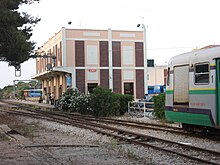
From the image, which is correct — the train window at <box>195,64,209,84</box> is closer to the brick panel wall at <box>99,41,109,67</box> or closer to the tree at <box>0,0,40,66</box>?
the tree at <box>0,0,40,66</box>

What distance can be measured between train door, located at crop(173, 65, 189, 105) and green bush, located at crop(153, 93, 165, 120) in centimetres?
748

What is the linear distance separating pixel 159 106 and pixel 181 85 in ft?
27.9

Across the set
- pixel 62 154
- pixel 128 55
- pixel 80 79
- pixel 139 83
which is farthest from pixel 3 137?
pixel 139 83

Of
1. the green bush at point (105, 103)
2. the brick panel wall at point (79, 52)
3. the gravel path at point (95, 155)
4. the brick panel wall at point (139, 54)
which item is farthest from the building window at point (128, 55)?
the gravel path at point (95, 155)

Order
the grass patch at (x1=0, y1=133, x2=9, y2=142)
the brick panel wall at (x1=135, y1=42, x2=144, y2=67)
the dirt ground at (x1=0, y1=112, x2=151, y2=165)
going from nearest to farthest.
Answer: the dirt ground at (x1=0, y1=112, x2=151, y2=165), the grass patch at (x1=0, y1=133, x2=9, y2=142), the brick panel wall at (x1=135, y1=42, x2=144, y2=67)

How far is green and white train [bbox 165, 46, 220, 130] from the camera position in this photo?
13.0 meters

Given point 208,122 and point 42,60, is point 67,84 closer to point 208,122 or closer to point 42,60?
point 42,60

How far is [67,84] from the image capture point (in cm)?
5181

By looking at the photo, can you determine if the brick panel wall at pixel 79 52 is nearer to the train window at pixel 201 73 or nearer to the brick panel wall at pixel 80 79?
the brick panel wall at pixel 80 79

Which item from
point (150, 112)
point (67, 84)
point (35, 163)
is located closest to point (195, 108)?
point (35, 163)

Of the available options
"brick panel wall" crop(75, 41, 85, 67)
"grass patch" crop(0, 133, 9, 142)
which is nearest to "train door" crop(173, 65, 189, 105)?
"grass patch" crop(0, 133, 9, 142)

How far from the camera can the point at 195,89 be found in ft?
45.7

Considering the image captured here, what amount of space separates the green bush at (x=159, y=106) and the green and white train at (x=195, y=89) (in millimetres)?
6878

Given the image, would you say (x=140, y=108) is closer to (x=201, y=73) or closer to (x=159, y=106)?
(x=159, y=106)
